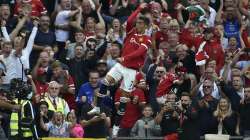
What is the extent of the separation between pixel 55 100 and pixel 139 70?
1882 millimetres

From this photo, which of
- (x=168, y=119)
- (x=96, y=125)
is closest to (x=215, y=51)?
(x=168, y=119)

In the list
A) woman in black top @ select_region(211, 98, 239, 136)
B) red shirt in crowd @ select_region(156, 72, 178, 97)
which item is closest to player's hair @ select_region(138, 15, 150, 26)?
red shirt in crowd @ select_region(156, 72, 178, 97)

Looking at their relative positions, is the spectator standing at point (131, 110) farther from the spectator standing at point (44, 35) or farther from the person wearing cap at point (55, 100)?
the spectator standing at point (44, 35)

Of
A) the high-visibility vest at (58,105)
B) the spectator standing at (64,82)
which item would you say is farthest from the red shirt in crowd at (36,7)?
the high-visibility vest at (58,105)

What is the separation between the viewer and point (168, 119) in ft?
74.5

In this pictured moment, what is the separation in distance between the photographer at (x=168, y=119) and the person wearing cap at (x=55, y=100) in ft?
5.97

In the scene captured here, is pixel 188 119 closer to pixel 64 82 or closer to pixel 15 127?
pixel 64 82

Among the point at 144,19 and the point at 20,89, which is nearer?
the point at 20,89

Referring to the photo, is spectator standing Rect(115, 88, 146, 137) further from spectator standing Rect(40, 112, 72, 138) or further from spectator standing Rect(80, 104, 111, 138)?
spectator standing Rect(40, 112, 72, 138)

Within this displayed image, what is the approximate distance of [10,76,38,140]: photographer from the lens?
2078 centimetres

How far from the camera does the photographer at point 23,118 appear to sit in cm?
2078

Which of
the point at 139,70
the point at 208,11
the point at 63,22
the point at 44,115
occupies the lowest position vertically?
the point at 44,115

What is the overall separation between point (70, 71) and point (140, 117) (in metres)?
2.17

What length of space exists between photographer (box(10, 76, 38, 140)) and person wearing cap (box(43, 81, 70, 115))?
171cm
